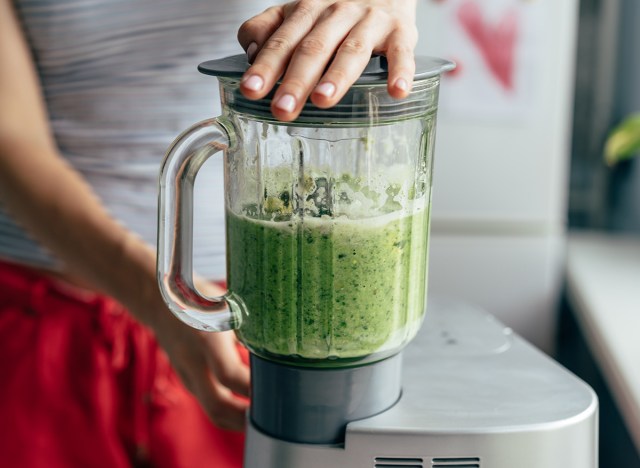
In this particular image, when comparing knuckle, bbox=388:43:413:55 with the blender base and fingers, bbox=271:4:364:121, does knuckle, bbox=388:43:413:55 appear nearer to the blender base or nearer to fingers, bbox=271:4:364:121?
fingers, bbox=271:4:364:121

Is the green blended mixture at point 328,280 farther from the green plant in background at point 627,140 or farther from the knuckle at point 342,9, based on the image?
the green plant in background at point 627,140

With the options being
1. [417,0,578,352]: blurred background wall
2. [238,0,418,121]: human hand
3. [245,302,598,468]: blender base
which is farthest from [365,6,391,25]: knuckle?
[417,0,578,352]: blurred background wall

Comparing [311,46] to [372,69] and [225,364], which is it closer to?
[372,69]

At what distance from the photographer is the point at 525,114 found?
1.82 metres

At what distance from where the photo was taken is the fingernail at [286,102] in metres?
0.50

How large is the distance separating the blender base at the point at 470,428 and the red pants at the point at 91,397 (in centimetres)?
29

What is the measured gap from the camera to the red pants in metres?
0.94

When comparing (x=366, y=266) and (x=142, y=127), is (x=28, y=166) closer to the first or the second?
(x=142, y=127)

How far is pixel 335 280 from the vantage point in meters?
0.56

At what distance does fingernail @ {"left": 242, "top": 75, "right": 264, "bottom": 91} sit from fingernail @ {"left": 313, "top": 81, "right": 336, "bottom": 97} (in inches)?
1.3

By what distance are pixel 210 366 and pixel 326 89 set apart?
11.7 inches

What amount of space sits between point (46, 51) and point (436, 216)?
1.09 meters

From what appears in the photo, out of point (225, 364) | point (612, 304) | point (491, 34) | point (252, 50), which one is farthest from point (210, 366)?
point (491, 34)

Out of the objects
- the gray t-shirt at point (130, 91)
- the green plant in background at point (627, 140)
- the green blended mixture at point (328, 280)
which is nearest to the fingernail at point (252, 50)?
the green blended mixture at point (328, 280)
